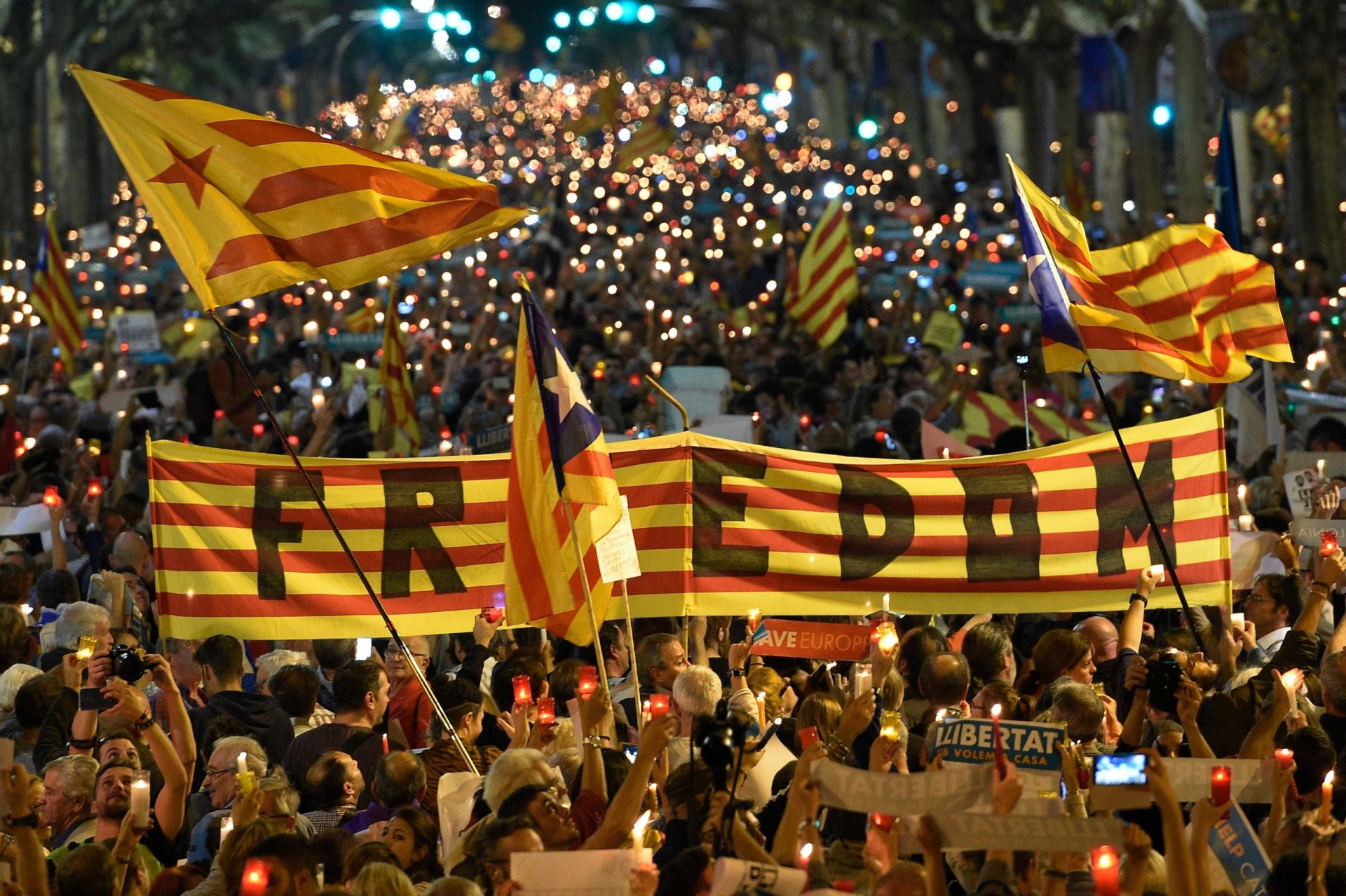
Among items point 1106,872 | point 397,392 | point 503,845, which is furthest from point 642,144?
point 1106,872

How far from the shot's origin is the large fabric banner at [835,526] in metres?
9.27

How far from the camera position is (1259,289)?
9453 mm

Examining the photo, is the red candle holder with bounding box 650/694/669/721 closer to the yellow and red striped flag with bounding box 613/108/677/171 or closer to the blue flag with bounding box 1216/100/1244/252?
the blue flag with bounding box 1216/100/1244/252

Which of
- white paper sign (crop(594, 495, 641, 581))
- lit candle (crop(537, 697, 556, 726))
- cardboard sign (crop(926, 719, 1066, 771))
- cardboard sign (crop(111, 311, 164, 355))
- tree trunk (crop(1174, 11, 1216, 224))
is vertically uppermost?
tree trunk (crop(1174, 11, 1216, 224))

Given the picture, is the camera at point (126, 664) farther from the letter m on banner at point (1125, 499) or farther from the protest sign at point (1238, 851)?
the letter m on banner at point (1125, 499)

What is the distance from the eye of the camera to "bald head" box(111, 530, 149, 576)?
36.8ft

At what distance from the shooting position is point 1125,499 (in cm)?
947

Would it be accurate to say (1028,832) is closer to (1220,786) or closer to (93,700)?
(1220,786)

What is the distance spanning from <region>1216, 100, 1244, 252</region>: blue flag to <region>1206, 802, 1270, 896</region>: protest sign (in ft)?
32.7

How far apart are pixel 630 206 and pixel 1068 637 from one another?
131 ft

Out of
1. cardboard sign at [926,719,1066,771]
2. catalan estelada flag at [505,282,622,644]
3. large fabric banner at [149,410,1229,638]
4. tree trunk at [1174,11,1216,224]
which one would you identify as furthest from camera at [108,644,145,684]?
tree trunk at [1174,11,1216,224]

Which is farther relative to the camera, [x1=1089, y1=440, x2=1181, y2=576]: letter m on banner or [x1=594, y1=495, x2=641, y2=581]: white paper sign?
[x1=1089, y1=440, x2=1181, y2=576]: letter m on banner

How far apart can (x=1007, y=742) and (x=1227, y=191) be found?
11072mm

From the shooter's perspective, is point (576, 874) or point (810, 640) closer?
point (576, 874)
